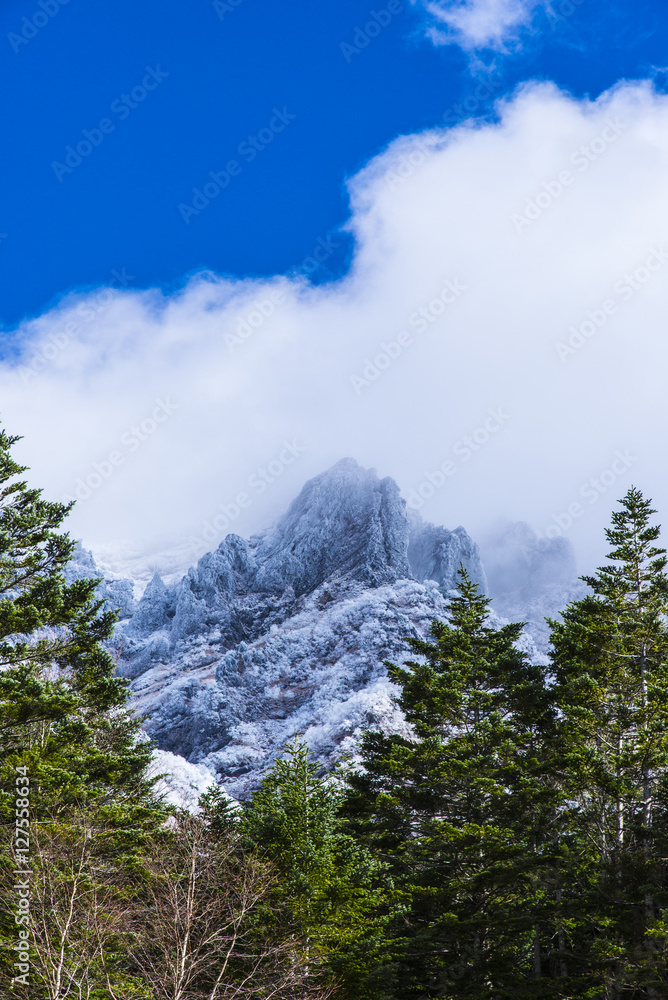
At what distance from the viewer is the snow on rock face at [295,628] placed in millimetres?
91894

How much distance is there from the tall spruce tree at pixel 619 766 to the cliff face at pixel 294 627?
53.5 m

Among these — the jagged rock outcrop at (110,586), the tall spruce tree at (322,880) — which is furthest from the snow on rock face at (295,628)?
the tall spruce tree at (322,880)

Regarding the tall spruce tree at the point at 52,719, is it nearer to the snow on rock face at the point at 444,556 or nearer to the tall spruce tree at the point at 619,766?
the tall spruce tree at the point at 619,766

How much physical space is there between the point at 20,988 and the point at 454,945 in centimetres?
1581

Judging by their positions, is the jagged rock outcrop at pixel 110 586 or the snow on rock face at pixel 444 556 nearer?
the snow on rock face at pixel 444 556

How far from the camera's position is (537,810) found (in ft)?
82.4

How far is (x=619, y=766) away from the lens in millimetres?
21422

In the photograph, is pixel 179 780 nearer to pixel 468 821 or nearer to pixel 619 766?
pixel 468 821

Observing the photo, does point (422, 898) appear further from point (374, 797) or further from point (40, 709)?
point (40, 709)

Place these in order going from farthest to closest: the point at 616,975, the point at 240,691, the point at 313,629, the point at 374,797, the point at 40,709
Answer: the point at 313,629
the point at 240,691
the point at 374,797
the point at 616,975
the point at 40,709

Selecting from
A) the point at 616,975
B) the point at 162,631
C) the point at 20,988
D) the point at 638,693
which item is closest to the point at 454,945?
the point at 616,975

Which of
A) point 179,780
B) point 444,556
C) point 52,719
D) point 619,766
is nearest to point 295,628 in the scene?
point 444,556

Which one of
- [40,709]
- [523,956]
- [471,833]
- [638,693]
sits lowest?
[523,956]

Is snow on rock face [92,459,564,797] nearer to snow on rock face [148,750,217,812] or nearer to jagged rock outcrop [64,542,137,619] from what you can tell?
snow on rock face [148,750,217,812]
